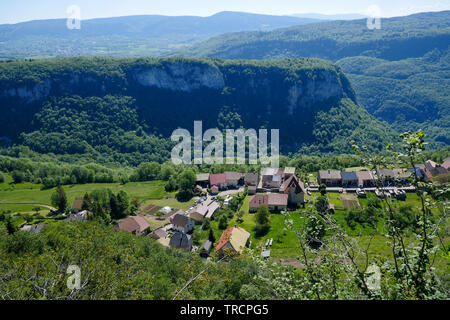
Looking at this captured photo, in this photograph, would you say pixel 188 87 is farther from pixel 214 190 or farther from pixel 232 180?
pixel 214 190

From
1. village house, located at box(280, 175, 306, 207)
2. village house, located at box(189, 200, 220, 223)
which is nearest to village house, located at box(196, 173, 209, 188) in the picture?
village house, located at box(189, 200, 220, 223)

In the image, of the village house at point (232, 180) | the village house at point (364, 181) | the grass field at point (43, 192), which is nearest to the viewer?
the village house at point (364, 181)

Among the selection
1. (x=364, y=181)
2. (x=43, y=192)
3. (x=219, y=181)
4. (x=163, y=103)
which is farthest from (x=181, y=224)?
(x=163, y=103)

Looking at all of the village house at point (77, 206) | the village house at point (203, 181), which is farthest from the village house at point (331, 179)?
the village house at point (77, 206)

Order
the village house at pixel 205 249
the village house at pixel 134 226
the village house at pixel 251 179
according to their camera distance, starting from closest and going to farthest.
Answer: the village house at pixel 205 249 → the village house at pixel 134 226 → the village house at pixel 251 179

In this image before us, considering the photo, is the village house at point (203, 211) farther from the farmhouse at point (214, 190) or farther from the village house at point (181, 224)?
the farmhouse at point (214, 190)
